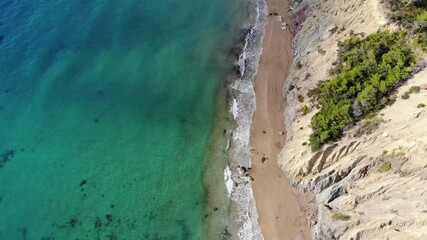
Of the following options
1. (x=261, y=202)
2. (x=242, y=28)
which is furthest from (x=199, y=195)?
(x=242, y=28)

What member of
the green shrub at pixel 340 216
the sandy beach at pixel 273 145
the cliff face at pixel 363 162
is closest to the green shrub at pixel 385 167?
the cliff face at pixel 363 162

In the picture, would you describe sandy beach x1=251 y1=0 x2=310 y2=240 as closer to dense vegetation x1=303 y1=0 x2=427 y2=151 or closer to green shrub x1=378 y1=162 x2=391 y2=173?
dense vegetation x1=303 y1=0 x2=427 y2=151

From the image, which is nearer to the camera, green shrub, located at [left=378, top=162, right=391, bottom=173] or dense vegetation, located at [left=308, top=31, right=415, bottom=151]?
green shrub, located at [left=378, top=162, right=391, bottom=173]

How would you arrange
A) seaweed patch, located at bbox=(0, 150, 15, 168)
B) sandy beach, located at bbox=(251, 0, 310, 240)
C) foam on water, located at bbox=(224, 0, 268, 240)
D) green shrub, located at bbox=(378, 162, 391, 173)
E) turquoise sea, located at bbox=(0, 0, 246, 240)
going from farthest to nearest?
1. seaweed patch, located at bbox=(0, 150, 15, 168)
2. turquoise sea, located at bbox=(0, 0, 246, 240)
3. foam on water, located at bbox=(224, 0, 268, 240)
4. sandy beach, located at bbox=(251, 0, 310, 240)
5. green shrub, located at bbox=(378, 162, 391, 173)

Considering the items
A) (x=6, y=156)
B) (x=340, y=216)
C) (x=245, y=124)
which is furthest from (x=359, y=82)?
(x=6, y=156)

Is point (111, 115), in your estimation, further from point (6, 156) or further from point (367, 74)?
point (367, 74)

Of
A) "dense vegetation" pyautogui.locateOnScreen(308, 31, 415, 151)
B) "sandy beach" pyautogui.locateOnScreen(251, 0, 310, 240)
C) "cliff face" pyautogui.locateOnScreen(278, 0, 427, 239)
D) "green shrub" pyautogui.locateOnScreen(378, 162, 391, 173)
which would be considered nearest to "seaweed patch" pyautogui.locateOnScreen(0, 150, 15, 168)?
"sandy beach" pyautogui.locateOnScreen(251, 0, 310, 240)

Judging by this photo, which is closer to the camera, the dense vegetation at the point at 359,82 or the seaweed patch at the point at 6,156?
the dense vegetation at the point at 359,82

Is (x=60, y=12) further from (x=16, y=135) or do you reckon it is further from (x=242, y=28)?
(x=242, y=28)

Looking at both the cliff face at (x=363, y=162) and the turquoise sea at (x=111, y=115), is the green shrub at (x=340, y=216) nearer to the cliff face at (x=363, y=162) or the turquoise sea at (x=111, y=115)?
the cliff face at (x=363, y=162)
